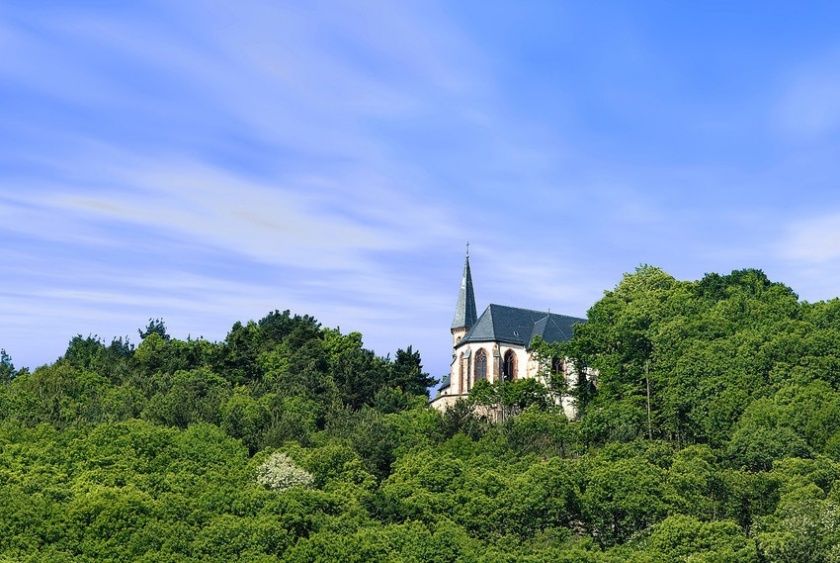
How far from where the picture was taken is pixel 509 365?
9881 cm

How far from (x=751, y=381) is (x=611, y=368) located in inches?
420

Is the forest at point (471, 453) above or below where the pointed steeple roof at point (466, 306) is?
below

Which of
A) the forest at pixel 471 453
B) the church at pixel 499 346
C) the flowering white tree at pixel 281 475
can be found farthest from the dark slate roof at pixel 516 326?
the flowering white tree at pixel 281 475

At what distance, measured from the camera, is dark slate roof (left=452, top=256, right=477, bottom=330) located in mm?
116188

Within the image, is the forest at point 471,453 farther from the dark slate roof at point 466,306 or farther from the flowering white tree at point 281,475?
the dark slate roof at point 466,306

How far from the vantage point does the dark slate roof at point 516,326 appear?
98938 mm

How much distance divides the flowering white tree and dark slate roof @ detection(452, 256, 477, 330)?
52784 mm

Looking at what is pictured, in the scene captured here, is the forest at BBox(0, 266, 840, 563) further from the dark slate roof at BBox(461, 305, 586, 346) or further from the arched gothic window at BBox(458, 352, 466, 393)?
the dark slate roof at BBox(461, 305, 586, 346)

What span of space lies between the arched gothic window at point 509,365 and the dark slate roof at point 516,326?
93 centimetres

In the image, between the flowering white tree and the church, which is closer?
the flowering white tree

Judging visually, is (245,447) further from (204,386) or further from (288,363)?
(288,363)

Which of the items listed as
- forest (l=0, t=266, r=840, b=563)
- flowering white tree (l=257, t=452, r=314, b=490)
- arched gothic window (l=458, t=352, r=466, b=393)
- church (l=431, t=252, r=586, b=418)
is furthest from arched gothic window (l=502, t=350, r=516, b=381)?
flowering white tree (l=257, t=452, r=314, b=490)

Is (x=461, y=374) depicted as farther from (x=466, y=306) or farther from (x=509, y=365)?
(x=466, y=306)

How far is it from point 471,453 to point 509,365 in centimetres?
3178
